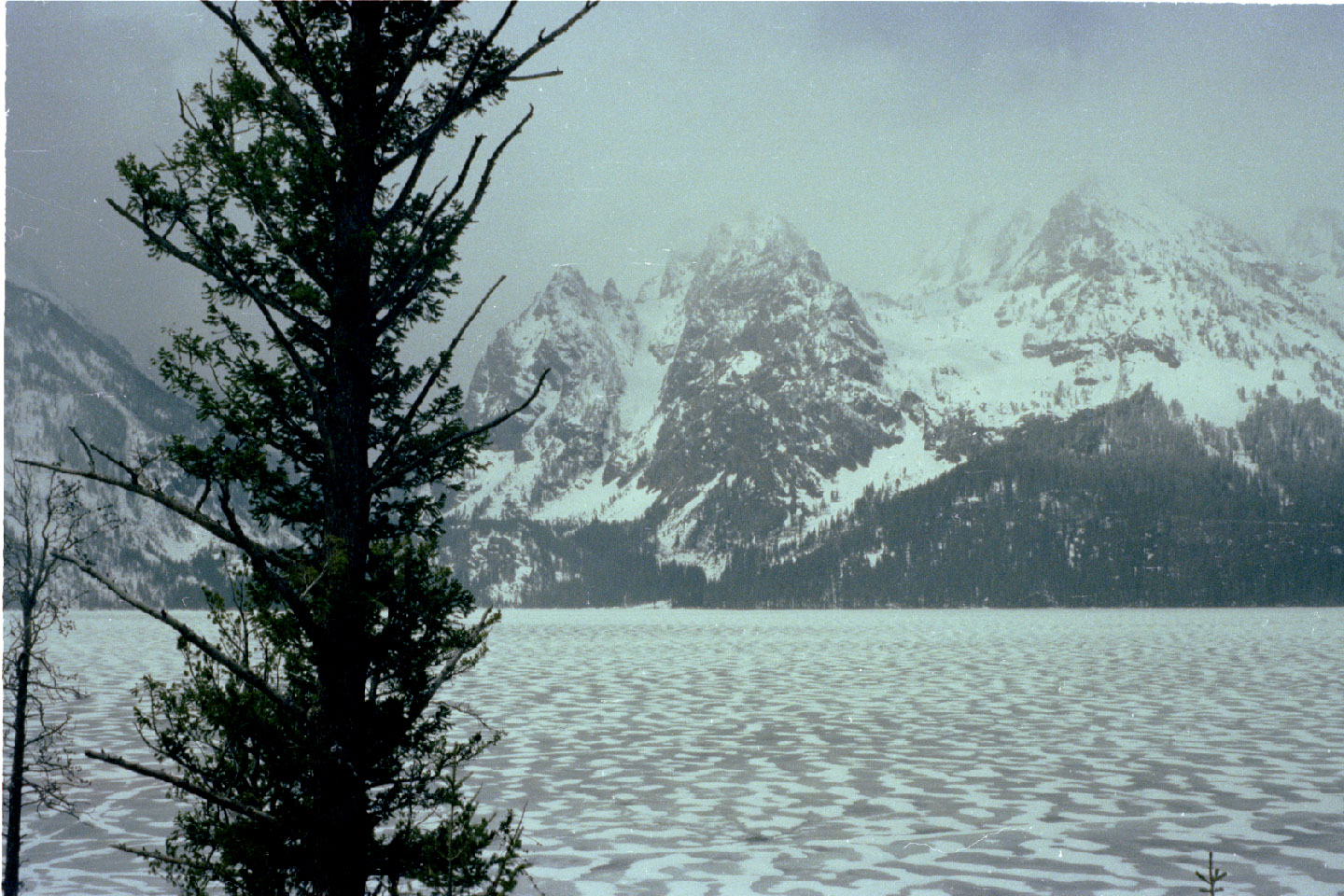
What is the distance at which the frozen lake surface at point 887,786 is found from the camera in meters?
17.6

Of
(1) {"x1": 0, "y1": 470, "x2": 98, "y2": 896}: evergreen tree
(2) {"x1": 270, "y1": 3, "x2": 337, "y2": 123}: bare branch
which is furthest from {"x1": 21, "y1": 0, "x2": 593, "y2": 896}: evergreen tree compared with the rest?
(1) {"x1": 0, "y1": 470, "x2": 98, "y2": 896}: evergreen tree

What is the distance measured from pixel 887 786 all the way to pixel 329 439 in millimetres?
18744

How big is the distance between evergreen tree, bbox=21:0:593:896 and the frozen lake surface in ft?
25.2

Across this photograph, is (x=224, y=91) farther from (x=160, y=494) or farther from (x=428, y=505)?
(x=160, y=494)

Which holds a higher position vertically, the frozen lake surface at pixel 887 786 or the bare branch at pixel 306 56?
the bare branch at pixel 306 56

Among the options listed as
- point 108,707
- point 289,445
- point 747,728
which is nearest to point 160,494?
point 289,445

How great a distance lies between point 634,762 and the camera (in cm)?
2781

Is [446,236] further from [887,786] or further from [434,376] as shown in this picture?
[887,786]

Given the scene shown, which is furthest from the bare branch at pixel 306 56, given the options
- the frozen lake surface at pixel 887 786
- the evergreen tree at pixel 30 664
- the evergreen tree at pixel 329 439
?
the frozen lake surface at pixel 887 786

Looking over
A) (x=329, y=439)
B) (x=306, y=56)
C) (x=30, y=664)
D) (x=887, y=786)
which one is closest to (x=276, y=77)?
(x=306, y=56)

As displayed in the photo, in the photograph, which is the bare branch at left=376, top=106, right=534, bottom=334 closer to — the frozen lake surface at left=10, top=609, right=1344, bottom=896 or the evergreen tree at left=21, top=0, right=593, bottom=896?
the evergreen tree at left=21, top=0, right=593, bottom=896

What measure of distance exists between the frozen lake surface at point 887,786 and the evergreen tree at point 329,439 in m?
7.69

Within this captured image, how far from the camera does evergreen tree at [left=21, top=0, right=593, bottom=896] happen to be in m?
9.26

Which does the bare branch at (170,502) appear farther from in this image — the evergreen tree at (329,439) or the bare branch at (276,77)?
the bare branch at (276,77)
